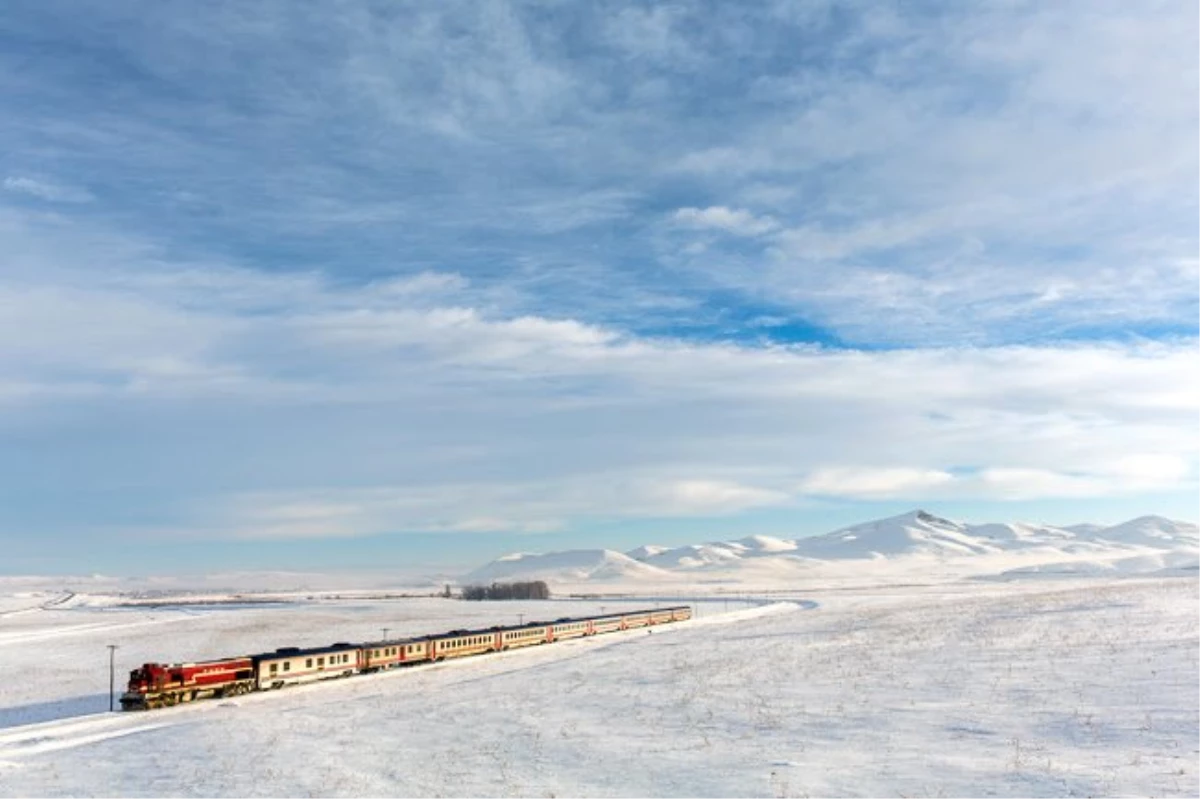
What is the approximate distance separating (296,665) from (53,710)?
10.2 meters

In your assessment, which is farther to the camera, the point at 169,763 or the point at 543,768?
the point at 169,763

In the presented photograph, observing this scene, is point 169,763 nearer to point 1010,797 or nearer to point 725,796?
point 725,796

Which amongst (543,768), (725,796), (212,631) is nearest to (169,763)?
(543,768)

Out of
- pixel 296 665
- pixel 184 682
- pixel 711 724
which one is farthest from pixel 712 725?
pixel 296 665

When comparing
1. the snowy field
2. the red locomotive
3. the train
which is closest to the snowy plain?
the snowy field

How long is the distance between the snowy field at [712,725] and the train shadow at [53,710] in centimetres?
28

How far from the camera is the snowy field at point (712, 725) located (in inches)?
799

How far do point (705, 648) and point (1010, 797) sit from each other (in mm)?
35979

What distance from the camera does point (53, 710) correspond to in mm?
42750

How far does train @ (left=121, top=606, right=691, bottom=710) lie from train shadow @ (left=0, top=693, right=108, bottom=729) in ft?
5.97

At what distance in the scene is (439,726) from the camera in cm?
3088

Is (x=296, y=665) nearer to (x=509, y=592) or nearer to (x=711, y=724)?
(x=711, y=724)

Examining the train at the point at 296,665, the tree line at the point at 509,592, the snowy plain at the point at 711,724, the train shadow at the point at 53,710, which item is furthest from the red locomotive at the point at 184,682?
the tree line at the point at 509,592

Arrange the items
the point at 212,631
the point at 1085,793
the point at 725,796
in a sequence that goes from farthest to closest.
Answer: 1. the point at 212,631
2. the point at 725,796
3. the point at 1085,793
